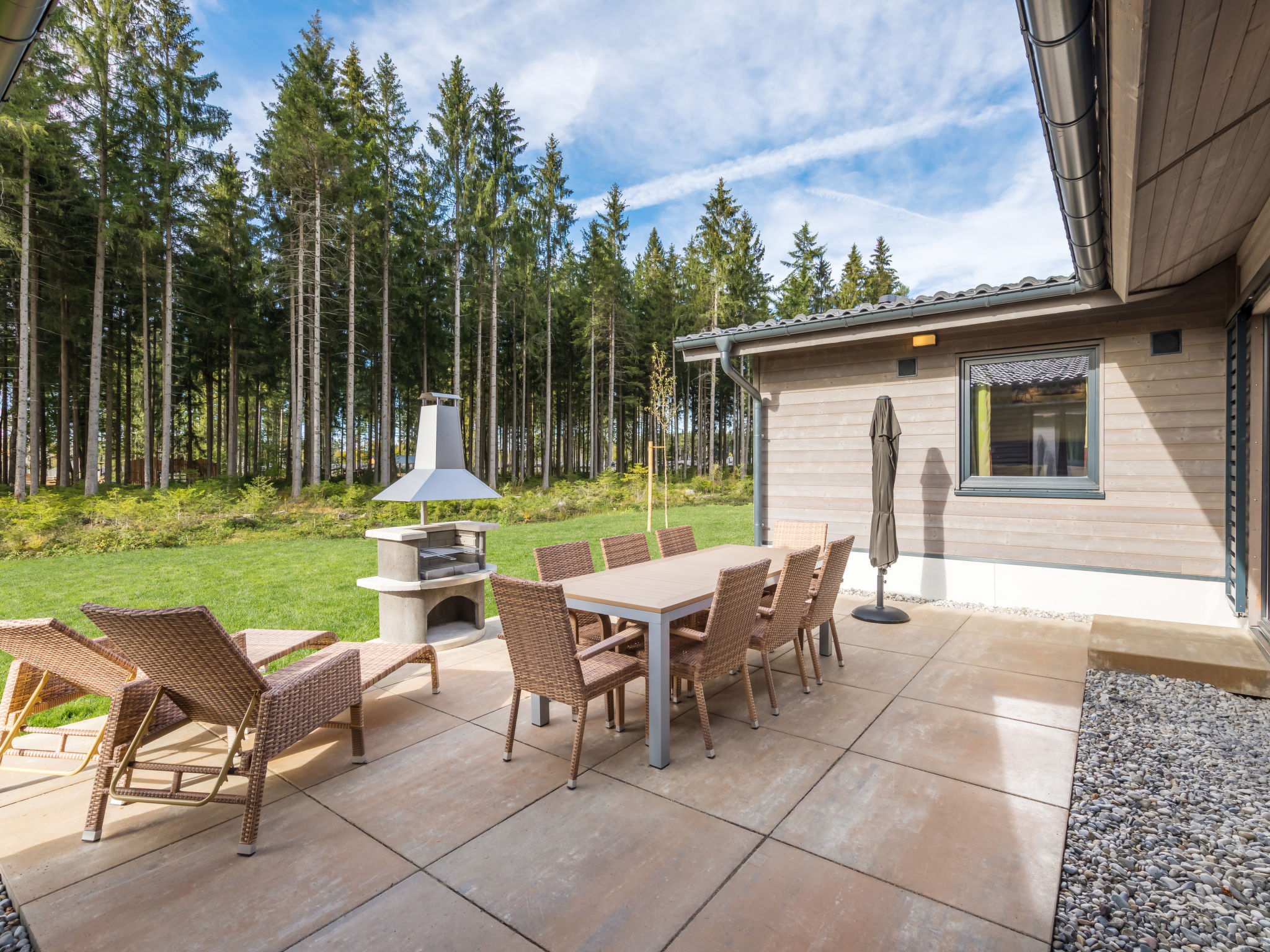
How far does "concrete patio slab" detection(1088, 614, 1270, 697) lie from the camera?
325 centimetres

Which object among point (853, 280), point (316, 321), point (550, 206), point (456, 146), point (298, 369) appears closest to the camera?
point (316, 321)

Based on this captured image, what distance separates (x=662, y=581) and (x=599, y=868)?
5.18ft

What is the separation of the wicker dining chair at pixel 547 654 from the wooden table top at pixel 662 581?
297 mm

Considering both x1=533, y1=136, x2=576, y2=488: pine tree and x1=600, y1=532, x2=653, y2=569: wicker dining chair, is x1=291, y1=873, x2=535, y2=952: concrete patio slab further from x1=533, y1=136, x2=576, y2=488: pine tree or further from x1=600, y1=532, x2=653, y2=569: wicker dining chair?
x1=533, y1=136, x2=576, y2=488: pine tree

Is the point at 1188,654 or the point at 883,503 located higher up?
the point at 883,503

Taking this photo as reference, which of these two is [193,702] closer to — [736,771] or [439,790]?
[439,790]

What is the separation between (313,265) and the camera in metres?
14.6

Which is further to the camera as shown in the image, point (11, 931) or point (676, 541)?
point (676, 541)

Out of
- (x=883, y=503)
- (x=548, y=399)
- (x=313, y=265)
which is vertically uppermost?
(x=313, y=265)

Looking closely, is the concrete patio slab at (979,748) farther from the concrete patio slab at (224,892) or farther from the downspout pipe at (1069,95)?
the downspout pipe at (1069,95)

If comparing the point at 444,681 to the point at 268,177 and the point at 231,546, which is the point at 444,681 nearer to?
the point at 231,546

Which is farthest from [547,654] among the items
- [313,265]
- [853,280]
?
[853,280]

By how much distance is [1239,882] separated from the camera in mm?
1782

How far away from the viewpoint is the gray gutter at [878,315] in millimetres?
4660
